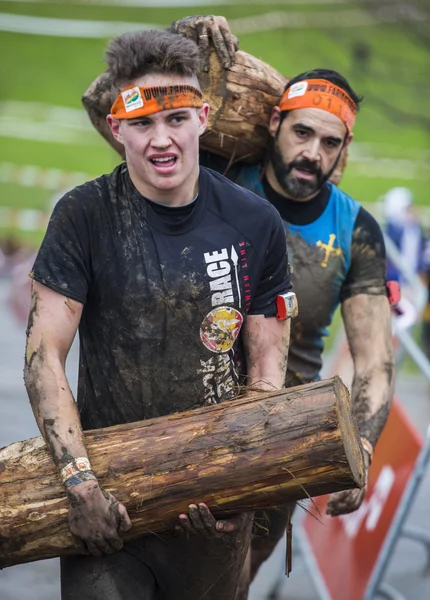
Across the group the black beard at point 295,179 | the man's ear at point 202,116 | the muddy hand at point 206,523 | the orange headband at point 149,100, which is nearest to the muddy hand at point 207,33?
the black beard at point 295,179

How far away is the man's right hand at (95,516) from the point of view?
3.51 meters

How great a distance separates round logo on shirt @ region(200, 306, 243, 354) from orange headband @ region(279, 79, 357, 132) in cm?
145

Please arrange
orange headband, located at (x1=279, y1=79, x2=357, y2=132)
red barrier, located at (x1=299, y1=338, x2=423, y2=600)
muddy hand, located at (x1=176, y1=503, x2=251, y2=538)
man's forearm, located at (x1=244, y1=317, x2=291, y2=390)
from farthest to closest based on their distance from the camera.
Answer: red barrier, located at (x1=299, y1=338, x2=423, y2=600), orange headband, located at (x1=279, y1=79, x2=357, y2=132), man's forearm, located at (x1=244, y1=317, x2=291, y2=390), muddy hand, located at (x1=176, y1=503, x2=251, y2=538)

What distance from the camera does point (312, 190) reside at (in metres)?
4.92

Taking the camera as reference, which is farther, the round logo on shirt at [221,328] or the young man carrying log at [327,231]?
the young man carrying log at [327,231]

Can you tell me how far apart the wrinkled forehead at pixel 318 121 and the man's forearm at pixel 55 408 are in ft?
6.24

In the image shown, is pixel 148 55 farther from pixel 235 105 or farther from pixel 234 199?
pixel 235 105

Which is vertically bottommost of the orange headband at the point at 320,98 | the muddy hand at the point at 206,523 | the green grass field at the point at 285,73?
the muddy hand at the point at 206,523

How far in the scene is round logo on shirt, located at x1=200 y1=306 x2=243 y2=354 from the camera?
12.6 feet

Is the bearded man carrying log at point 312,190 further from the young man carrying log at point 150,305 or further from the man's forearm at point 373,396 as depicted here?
the young man carrying log at point 150,305

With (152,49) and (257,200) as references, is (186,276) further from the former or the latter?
(152,49)

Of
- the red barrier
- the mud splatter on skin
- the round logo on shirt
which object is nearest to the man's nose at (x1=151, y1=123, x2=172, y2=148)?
the round logo on shirt

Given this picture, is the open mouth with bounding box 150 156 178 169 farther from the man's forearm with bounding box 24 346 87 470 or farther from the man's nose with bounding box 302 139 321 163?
the man's nose with bounding box 302 139 321 163

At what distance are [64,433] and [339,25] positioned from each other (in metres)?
32.2
